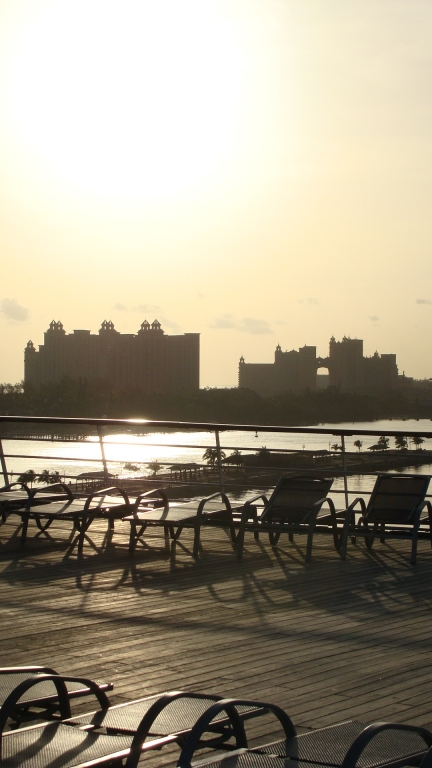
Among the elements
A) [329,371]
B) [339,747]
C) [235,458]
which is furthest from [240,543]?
[329,371]

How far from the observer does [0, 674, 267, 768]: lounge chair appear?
7.53ft

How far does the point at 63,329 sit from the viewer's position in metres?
53.3

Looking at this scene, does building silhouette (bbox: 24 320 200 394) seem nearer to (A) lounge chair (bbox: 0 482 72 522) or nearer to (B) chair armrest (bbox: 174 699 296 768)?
(A) lounge chair (bbox: 0 482 72 522)

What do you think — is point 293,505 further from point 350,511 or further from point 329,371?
point 329,371

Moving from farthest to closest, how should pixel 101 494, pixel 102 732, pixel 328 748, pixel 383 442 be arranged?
pixel 383 442 → pixel 101 494 → pixel 102 732 → pixel 328 748

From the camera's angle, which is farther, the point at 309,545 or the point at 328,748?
the point at 309,545

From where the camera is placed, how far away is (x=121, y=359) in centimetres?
4234

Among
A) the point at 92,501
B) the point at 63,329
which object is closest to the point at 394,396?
the point at 92,501

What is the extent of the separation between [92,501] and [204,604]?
299cm

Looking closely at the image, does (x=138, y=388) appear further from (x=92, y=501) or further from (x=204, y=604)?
(x=204, y=604)

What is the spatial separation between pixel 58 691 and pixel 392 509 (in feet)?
17.0

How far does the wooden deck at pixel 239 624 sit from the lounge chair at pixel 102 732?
0.55 metres

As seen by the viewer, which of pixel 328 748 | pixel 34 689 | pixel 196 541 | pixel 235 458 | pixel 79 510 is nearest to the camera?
pixel 328 748

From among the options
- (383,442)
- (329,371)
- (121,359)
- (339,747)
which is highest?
(121,359)
